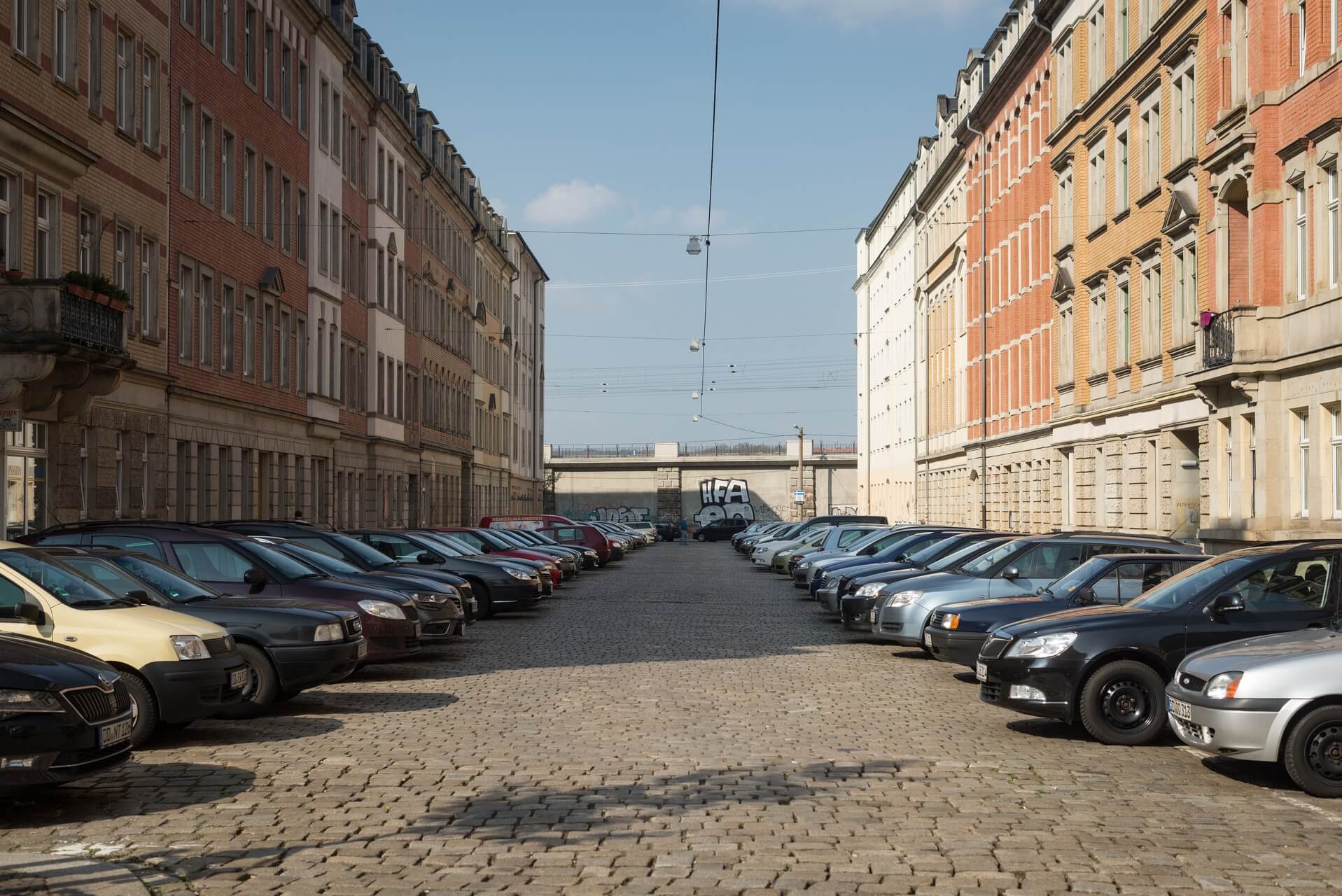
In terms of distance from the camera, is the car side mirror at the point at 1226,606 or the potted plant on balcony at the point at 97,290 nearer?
the car side mirror at the point at 1226,606

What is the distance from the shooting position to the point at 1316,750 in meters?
10.4

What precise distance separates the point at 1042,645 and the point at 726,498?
104 m

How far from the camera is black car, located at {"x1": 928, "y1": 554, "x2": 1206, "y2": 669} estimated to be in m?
16.2

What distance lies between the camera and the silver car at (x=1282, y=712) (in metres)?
10.4

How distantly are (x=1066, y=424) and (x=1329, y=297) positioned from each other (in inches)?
774

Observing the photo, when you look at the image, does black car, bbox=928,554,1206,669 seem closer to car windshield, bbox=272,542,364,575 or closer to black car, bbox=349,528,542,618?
car windshield, bbox=272,542,364,575

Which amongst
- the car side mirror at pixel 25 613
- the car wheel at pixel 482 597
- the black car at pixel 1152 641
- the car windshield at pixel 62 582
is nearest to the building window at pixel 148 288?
the car wheel at pixel 482 597

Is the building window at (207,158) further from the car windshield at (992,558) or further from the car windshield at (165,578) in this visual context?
the car windshield at (165,578)

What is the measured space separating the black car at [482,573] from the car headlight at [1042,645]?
1503 cm

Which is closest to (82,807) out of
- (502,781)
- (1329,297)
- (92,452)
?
(502,781)

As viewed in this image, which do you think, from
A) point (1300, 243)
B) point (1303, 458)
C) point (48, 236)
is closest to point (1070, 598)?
point (1303, 458)

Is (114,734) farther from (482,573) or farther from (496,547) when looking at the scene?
(496,547)

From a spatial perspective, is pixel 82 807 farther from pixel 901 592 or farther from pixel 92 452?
pixel 92 452

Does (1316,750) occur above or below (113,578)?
below
